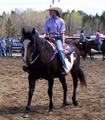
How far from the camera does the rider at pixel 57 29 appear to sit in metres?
7.63

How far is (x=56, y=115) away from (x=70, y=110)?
627mm

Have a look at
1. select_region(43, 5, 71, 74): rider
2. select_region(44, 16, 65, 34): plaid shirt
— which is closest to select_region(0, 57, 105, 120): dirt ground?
select_region(43, 5, 71, 74): rider

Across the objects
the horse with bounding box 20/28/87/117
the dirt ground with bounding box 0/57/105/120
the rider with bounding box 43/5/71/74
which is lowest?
the dirt ground with bounding box 0/57/105/120

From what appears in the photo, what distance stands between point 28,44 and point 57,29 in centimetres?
121

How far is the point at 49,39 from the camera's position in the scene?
7711 millimetres

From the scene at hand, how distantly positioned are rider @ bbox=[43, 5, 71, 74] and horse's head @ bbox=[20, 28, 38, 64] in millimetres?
784

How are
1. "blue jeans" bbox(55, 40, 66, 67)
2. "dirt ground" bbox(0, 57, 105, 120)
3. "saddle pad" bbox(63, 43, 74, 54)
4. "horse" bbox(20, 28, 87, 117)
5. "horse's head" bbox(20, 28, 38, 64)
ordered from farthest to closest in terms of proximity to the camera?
"saddle pad" bbox(63, 43, 74, 54) < "blue jeans" bbox(55, 40, 66, 67) < "dirt ground" bbox(0, 57, 105, 120) < "horse" bbox(20, 28, 87, 117) < "horse's head" bbox(20, 28, 38, 64)

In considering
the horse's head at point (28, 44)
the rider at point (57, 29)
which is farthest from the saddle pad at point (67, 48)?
the horse's head at point (28, 44)

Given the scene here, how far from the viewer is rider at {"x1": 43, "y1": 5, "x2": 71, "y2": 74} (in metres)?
7.63

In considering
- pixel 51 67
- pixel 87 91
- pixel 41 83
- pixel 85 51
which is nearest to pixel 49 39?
pixel 51 67

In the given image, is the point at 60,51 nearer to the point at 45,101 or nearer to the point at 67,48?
the point at 67,48

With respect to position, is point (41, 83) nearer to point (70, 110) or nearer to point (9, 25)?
point (70, 110)

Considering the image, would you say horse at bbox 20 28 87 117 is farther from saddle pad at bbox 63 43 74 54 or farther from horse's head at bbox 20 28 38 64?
saddle pad at bbox 63 43 74 54

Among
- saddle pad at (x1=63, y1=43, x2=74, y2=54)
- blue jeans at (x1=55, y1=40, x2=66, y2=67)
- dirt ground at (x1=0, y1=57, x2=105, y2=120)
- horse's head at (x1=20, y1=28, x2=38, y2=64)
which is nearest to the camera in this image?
horse's head at (x1=20, y1=28, x2=38, y2=64)
